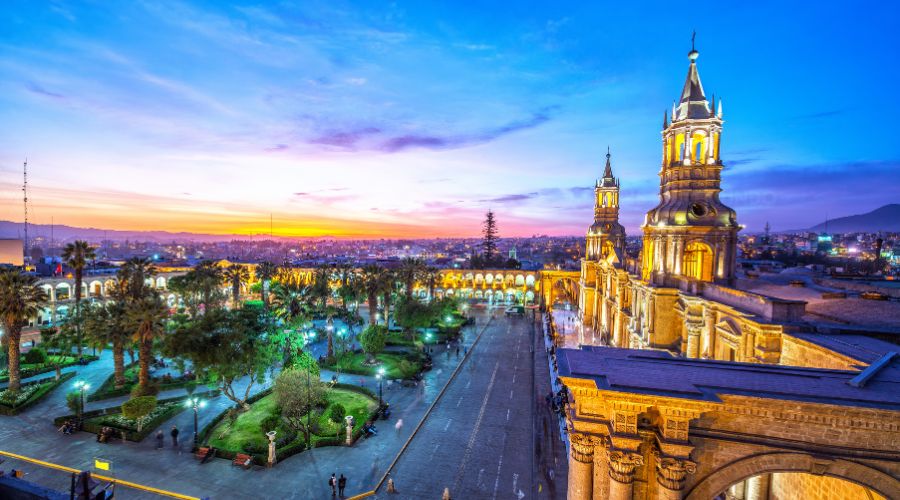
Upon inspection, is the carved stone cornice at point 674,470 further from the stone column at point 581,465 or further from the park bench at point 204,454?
the park bench at point 204,454

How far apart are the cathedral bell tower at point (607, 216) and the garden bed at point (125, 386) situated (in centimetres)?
4237

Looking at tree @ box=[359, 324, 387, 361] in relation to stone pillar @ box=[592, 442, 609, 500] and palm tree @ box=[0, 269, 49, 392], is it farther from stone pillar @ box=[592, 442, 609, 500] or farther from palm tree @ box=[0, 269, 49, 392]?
stone pillar @ box=[592, 442, 609, 500]

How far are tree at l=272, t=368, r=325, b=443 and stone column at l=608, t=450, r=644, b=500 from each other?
1562 cm

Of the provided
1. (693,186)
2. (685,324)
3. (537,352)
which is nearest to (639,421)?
(685,324)

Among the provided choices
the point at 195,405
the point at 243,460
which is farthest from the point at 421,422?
the point at 195,405

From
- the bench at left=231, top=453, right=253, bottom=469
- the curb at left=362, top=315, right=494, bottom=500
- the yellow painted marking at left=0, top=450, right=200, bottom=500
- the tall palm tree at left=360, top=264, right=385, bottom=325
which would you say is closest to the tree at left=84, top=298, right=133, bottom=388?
A: the yellow painted marking at left=0, top=450, right=200, bottom=500

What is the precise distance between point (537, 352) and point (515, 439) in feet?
59.5

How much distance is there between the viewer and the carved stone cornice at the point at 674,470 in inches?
363

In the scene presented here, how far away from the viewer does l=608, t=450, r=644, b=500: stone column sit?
371 inches

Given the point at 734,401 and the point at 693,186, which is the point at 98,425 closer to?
the point at 734,401

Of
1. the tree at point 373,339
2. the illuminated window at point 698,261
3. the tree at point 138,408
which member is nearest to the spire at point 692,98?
the illuminated window at point 698,261

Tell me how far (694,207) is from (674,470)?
68.1 feet

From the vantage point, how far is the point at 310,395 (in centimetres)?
2178

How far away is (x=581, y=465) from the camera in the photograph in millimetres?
10391
